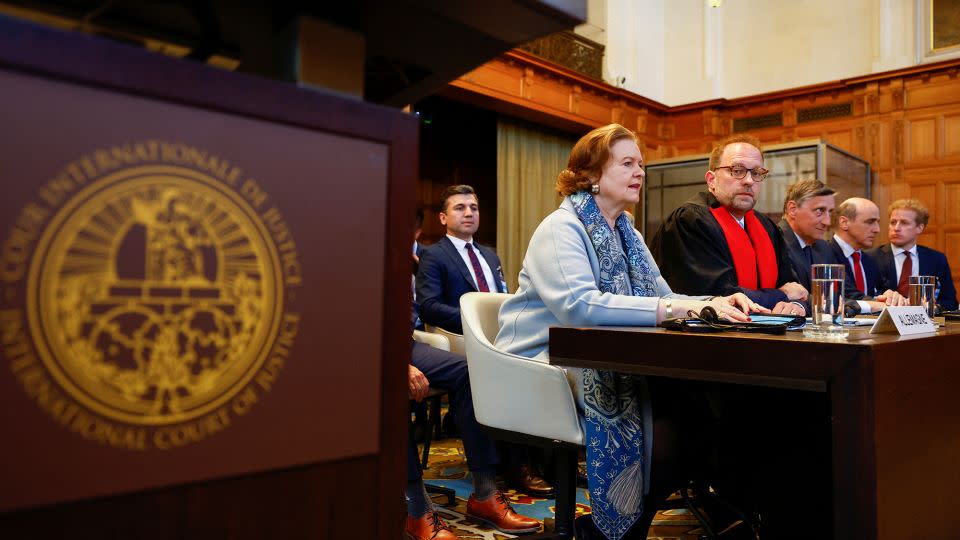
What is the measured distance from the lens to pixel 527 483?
9.83 feet

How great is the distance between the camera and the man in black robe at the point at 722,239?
8.96ft

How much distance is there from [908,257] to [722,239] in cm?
305

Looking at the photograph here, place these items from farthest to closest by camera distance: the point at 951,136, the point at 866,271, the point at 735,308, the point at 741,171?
the point at 951,136, the point at 866,271, the point at 741,171, the point at 735,308

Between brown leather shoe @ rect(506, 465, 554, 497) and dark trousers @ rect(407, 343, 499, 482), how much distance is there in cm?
40

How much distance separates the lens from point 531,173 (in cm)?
844

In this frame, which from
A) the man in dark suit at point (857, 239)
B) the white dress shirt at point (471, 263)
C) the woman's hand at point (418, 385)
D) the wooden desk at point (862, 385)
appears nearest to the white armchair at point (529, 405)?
the wooden desk at point (862, 385)

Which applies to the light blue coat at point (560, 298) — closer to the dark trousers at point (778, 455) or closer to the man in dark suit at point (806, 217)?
the dark trousers at point (778, 455)

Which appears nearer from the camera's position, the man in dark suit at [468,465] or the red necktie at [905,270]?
the man in dark suit at [468,465]

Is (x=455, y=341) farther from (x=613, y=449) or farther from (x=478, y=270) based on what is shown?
(x=613, y=449)

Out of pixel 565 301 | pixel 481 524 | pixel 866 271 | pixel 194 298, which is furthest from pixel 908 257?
pixel 194 298

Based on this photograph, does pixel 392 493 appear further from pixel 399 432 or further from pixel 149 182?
pixel 149 182

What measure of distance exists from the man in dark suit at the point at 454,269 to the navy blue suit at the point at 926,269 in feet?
9.30

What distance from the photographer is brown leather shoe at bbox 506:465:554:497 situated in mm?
2927

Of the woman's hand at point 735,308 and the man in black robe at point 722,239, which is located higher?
the man in black robe at point 722,239
